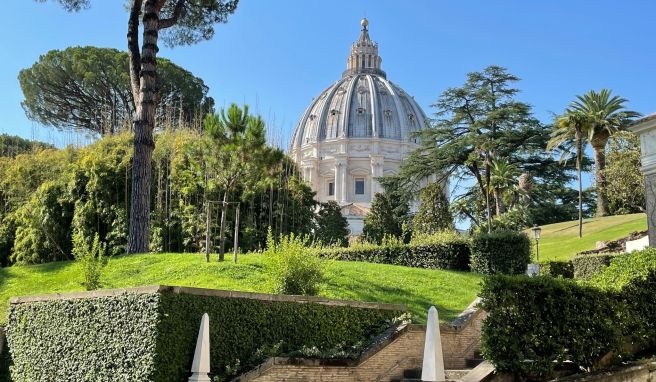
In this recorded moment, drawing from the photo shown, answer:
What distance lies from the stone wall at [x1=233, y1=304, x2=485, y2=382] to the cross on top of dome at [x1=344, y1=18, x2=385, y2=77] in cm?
9746

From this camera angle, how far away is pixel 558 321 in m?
7.54

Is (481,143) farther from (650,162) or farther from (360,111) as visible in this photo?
(360,111)

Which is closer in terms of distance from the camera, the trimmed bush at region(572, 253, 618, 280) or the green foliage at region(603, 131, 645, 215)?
the trimmed bush at region(572, 253, 618, 280)

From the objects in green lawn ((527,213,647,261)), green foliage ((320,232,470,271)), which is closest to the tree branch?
green foliage ((320,232,470,271))

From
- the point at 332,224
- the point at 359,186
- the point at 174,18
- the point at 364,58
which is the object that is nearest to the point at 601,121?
the point at 332,224

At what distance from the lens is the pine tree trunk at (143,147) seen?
55.2ft

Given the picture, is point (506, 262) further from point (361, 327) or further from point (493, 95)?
point (493, 95)

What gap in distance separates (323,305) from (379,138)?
83448mm

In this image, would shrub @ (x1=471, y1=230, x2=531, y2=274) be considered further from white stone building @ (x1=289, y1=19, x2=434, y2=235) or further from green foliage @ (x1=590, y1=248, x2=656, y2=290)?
white stone building @ (x1=289, y1=19, x2=434, y2=235)

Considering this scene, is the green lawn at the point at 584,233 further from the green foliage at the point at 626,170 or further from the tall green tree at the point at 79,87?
the tall green tree at the point at 79,87

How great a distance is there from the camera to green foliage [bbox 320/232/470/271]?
18656mm

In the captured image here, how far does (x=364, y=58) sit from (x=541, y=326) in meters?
102

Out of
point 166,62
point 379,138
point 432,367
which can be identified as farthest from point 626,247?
point 379,138

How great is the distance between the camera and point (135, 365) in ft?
24.8
